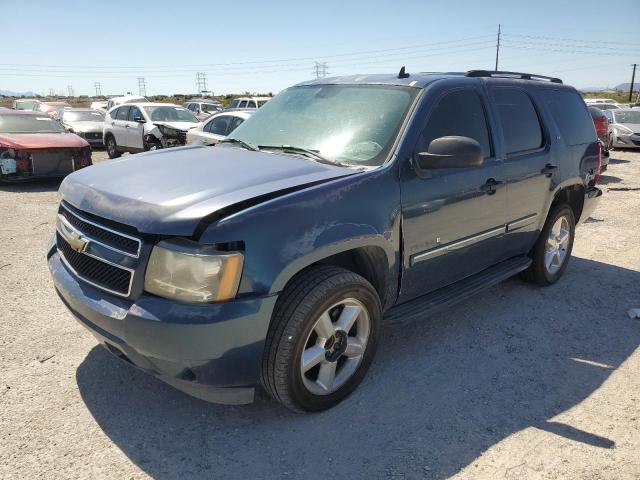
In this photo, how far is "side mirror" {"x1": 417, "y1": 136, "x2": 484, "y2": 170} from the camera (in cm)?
309

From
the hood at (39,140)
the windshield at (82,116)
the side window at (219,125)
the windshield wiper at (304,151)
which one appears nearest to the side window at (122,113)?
the windshield at (82,116)

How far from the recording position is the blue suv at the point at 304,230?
236 cm

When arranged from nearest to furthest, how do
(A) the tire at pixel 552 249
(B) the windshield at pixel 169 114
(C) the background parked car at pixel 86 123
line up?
(A) the tire at pixel 552 249
(B) the windshield at pixel 169 114
(C) the background parked car at pixel 86 123

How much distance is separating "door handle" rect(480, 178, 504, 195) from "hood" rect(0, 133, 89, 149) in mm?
8943

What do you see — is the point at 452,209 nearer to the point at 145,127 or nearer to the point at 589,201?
the point at 589,201

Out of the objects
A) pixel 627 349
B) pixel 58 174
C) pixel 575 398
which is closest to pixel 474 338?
pixel 575 398

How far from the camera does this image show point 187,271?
2.34 meters

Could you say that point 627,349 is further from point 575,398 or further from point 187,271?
point 187,271

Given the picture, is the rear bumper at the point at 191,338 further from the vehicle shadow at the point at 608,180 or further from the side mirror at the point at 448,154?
the vehicle shadow at the point at 608,180

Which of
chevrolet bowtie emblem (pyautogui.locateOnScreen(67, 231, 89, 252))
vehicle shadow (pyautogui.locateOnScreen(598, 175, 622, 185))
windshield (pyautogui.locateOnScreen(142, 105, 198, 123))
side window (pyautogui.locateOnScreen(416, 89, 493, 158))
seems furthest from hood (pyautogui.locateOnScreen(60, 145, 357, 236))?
windshield (pyautogui.locateOnScreen(142, 105, 198, 123))

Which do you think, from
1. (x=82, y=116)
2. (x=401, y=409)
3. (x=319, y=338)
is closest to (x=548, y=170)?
(x=401, y=409)

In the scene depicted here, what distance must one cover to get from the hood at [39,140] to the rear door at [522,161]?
8.78m

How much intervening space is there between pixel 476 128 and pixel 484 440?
2.22 meters

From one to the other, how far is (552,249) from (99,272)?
4154 millimetres
